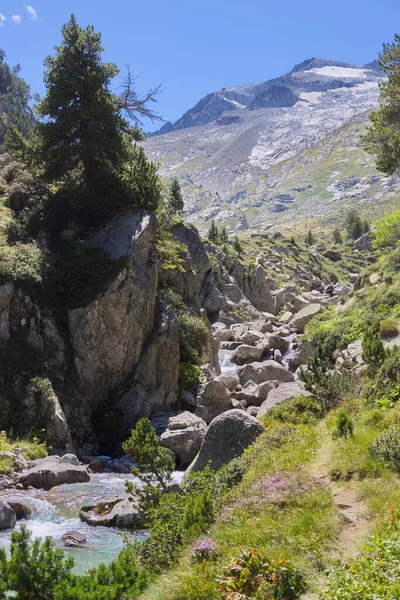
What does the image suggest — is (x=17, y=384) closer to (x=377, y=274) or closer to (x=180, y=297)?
(x=180, y=297)

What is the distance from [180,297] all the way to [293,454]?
24.4 m

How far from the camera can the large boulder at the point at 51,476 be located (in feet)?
59.8

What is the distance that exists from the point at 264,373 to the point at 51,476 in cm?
2026

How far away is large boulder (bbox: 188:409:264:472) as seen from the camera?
47.9 feet

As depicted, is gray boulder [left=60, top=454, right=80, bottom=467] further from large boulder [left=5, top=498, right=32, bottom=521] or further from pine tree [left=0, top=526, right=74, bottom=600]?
pine tree [left=0, top=526, right=74, bottom=600]

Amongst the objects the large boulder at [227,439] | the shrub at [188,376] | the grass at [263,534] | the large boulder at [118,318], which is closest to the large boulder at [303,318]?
the shrub at [188,376]

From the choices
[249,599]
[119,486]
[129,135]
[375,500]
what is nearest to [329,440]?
[375,500]

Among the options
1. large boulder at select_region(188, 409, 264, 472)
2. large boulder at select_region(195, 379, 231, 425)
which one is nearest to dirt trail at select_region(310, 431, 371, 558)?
large boulder at select_region(188, 409, 264, 472)

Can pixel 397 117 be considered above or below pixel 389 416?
above

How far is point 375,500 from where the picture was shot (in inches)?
352

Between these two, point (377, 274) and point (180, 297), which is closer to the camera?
point (180, 297)

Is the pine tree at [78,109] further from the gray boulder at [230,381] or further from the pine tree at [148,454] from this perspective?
the pine tree at [148,454]

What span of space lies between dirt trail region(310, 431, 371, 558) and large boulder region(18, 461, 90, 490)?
10.7 m

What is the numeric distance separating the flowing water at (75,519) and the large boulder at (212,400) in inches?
379
